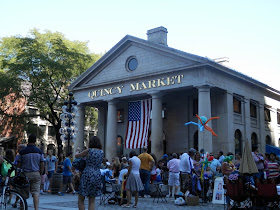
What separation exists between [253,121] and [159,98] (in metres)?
9.15

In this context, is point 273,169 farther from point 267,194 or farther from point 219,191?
point 267,194

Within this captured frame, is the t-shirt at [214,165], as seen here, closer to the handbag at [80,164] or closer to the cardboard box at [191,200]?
the cardboard box at [191,200]

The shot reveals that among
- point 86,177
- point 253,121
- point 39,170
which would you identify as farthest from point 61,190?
point 253,121

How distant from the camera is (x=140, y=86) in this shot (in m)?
29.0

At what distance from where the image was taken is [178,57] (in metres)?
27.1

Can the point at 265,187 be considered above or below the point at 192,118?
below

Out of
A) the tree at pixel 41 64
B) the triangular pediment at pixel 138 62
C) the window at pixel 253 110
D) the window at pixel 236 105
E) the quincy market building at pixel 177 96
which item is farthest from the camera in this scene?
the tree at pixel 41 64

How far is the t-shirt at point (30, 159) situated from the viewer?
28.5 feet

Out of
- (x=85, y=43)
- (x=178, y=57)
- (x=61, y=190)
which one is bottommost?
(x=61, y=190)

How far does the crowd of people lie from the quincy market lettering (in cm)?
768

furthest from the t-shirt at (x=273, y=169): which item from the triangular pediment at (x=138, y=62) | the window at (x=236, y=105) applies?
Result: the window at (x=236, y=105)

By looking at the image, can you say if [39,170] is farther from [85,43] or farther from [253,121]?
[85,43]

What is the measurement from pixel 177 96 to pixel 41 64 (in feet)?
46.7

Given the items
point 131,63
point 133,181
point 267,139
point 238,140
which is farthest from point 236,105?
point 133,181
